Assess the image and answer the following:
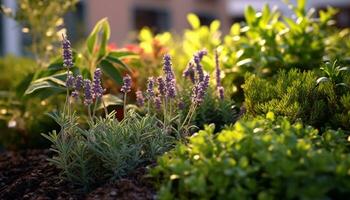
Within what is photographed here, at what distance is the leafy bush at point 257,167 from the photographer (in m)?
2.00

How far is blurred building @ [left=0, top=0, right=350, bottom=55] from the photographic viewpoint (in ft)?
52.2

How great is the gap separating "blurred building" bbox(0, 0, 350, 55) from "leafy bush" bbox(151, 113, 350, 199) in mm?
12666

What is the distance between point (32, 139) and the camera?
4121mm

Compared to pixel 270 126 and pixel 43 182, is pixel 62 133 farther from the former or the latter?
pixel 270 126

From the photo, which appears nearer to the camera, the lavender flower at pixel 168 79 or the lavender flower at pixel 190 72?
the lavender flower at pixel 168 79

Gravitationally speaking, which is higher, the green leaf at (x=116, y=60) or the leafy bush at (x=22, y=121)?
Answer: the green leaf at (x=116, y=60)

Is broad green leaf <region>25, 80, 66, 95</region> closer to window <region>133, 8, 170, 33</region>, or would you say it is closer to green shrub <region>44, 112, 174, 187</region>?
green shrub <region>44, 112, 174, 187</region>

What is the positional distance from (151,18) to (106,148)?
18997 mm

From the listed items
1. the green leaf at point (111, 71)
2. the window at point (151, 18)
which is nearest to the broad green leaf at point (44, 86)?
the green leaf at point (111, 71)

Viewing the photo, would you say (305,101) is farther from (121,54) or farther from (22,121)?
(22,121)

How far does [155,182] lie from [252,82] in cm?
101

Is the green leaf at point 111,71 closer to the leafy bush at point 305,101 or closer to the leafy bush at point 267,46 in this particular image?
the leafy bush at point 267,46

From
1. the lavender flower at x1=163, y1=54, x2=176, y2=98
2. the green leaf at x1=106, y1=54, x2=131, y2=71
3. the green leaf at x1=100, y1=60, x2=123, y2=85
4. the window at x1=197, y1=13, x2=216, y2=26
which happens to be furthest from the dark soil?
the window at x1=197, y1=13, x2=216, y2=26

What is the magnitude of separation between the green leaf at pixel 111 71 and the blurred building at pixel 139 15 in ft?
36.2
